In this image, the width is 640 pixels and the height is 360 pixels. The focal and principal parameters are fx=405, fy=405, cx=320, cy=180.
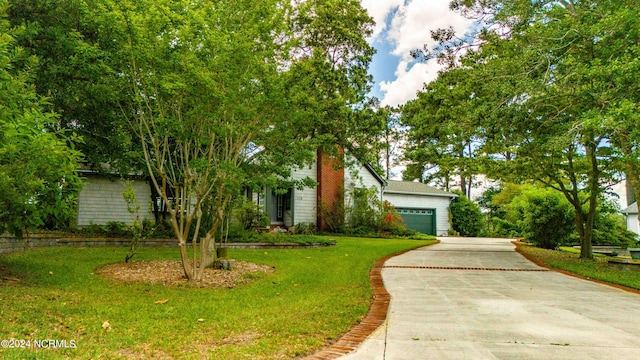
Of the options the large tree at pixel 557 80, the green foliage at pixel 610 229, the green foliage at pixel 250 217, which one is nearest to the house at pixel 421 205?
the green foliage at pixel 610 229

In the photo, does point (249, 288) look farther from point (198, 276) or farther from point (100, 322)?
point (100, 322)

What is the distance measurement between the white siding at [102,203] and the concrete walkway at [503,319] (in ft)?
39.2

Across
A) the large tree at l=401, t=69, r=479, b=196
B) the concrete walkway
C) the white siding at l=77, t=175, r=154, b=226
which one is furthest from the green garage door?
the concrete walkway

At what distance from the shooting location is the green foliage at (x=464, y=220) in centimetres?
2855

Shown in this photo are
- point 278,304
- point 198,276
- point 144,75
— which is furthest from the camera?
point 198,276

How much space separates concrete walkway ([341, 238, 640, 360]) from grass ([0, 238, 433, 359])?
24.9 inches

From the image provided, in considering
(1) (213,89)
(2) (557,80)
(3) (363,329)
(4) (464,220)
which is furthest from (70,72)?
(4) (464,220)

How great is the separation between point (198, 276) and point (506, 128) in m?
8.31

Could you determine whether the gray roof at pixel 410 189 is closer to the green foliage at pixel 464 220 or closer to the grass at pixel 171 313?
the green foliage at pixel 464 220

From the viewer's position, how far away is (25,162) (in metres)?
5.38

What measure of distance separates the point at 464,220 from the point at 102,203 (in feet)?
74.5

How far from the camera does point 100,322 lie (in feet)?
14.5

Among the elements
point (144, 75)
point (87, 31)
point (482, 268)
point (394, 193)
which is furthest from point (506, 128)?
point (394, 193)

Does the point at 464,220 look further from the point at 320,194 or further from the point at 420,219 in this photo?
the point at 320,194
